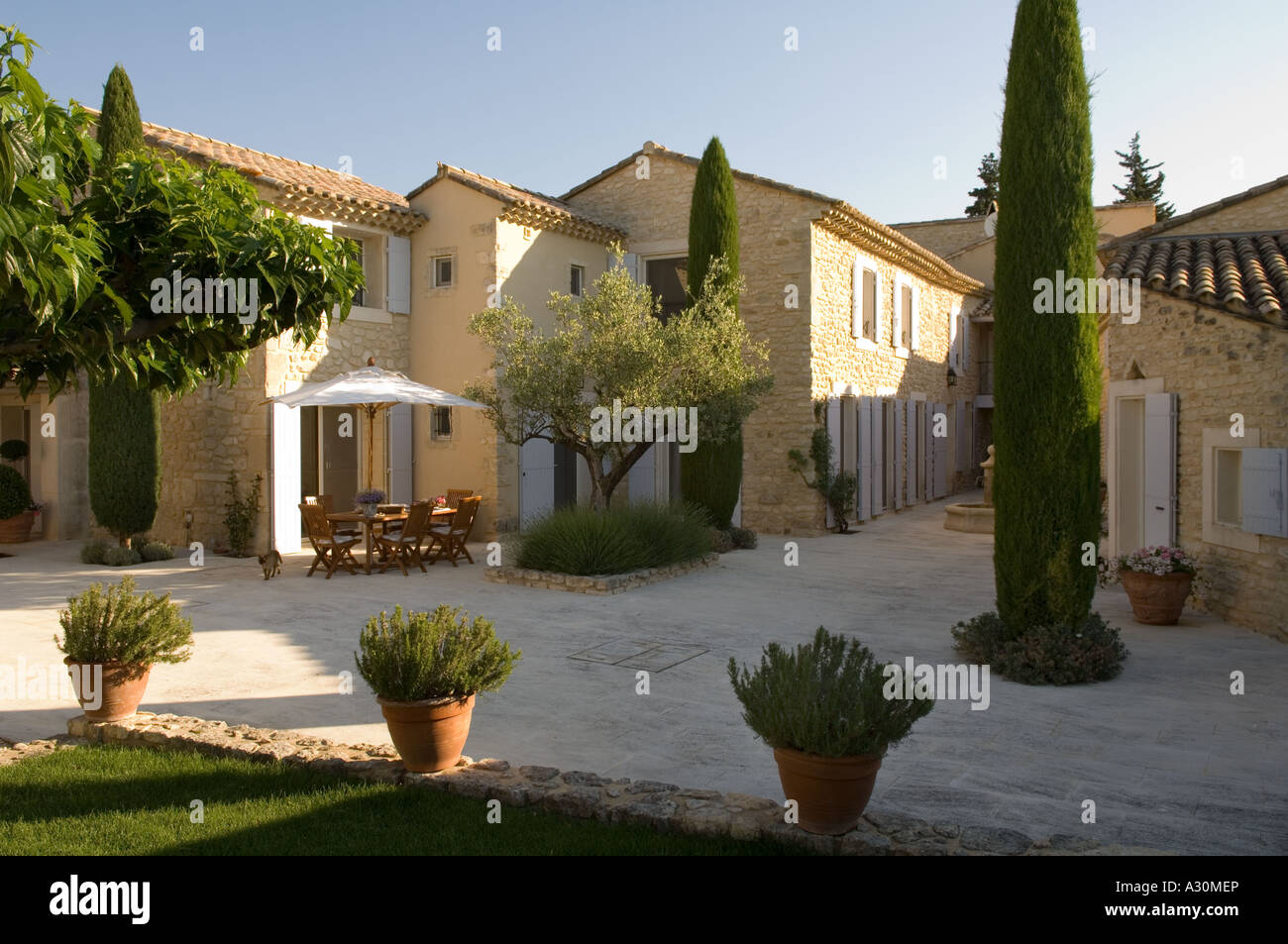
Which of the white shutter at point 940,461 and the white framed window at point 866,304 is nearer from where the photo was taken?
the white framed window at point 866,304

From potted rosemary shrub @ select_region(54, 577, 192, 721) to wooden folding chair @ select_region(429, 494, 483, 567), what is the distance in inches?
261

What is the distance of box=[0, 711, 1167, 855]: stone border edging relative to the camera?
3889 millimetres

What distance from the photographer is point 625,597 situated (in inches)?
411

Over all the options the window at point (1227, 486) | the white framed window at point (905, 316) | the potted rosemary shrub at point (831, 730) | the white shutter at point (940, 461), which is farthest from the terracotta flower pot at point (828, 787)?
the white shutter at point (940, 461)

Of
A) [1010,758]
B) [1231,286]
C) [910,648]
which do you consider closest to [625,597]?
[910,648]

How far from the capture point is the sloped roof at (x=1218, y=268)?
8.47m

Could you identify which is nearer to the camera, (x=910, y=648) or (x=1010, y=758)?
(x=1010, y=758)

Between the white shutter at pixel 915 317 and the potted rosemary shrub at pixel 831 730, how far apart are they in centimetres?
1768

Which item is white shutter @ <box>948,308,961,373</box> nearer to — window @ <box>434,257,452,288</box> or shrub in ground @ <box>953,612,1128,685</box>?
window @ <box>434,257,452,288</box>

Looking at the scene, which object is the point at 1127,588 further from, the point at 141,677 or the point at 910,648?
the point at 141,677

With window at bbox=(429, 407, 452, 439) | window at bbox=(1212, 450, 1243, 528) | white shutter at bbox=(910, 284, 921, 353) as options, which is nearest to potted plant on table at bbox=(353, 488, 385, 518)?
window at bbox=(429, 407, 452, 439)

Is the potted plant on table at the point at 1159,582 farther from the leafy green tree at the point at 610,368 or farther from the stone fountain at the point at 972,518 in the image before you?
the stone fountain at the point at 972,518

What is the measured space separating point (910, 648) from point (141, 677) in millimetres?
5509

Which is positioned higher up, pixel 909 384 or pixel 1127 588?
pixel 909 384
